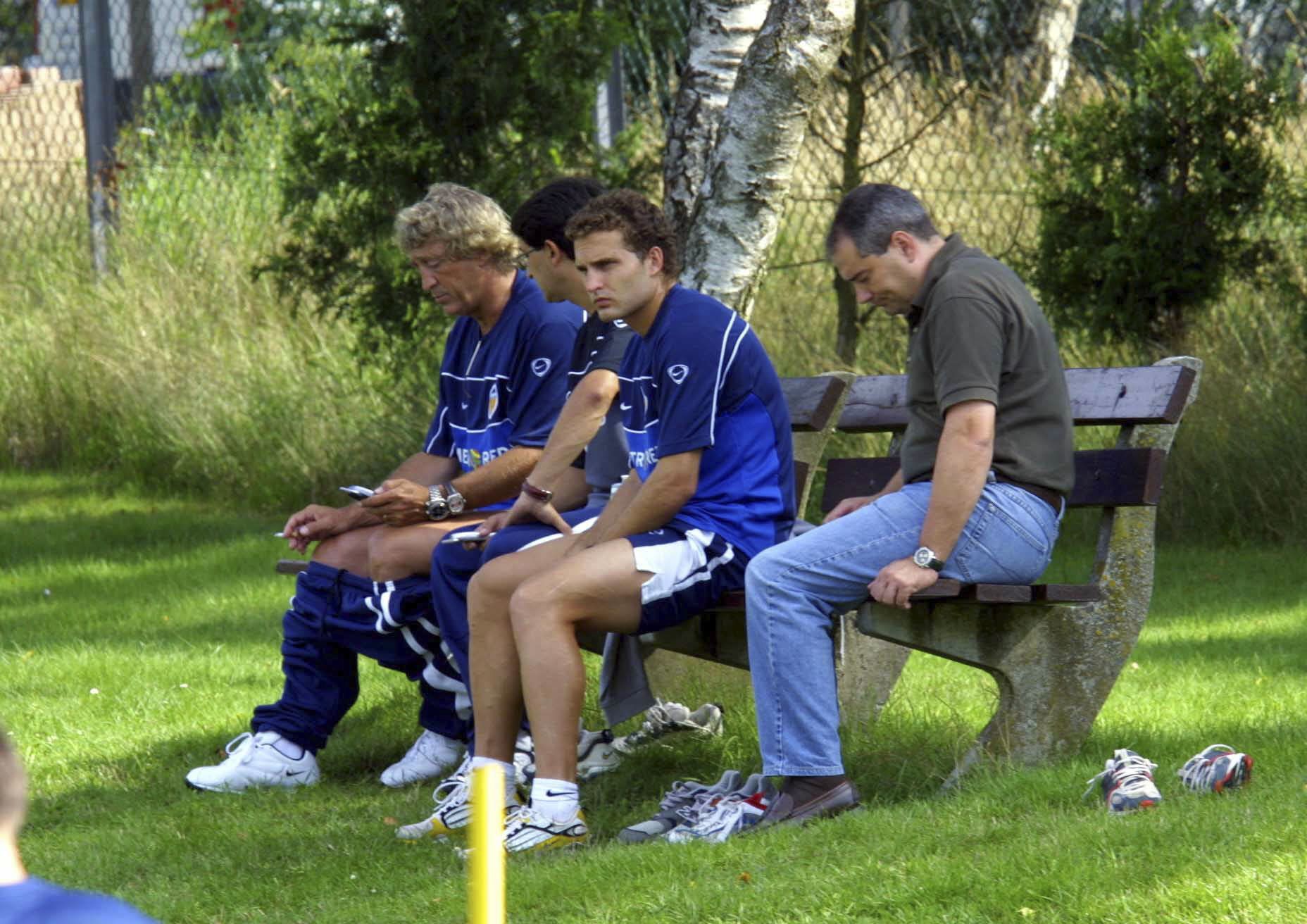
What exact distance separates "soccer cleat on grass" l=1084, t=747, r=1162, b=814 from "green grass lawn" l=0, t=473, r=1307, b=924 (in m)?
0.05

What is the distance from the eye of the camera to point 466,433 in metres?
5.35

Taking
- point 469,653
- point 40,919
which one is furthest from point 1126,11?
point 40,919

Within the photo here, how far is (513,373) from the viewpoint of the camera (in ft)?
16.9

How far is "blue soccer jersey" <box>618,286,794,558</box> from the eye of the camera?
434 cm

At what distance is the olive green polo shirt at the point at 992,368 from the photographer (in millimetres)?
3996

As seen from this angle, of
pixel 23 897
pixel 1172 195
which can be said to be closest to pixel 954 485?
pixel 23 897

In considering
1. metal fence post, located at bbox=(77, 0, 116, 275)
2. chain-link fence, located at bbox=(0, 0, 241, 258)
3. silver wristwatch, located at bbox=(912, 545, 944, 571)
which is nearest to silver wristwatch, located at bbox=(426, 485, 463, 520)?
silver wristwatch, located at bbox=(912, 545, 944, 571)

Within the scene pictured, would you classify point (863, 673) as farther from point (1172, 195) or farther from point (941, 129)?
point (941, 129)

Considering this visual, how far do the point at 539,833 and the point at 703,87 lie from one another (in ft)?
11.7

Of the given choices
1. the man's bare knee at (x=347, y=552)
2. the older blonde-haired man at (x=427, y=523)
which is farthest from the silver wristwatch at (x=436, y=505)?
the man's bare knee at (x=347, y=552)

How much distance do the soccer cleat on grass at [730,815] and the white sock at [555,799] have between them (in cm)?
25

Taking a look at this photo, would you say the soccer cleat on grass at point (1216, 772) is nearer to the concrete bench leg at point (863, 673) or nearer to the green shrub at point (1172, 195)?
the concrete bench leg at point (863, 673)

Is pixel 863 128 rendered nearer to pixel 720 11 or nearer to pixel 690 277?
pixel 720 11

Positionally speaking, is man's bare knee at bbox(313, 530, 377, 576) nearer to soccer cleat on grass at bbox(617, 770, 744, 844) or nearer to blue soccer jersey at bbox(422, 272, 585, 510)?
blue soccer jersey at bbox(422, 272, 585, 510)
